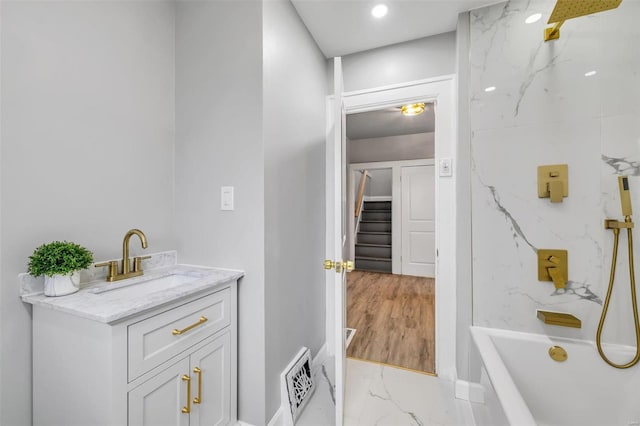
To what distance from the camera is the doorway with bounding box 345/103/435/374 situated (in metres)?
2.94

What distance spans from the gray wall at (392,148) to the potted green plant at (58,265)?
447 cm

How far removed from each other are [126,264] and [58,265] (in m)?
0.32

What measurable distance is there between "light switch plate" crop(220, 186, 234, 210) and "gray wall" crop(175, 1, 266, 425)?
30mm

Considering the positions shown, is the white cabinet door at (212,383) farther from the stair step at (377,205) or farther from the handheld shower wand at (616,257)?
the stair step at (377,205)

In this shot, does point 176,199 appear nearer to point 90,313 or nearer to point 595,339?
point 90,313

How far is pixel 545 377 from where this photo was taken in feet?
4.57

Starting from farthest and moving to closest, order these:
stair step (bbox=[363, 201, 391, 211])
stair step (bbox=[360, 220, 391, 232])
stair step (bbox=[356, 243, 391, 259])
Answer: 1. stair step (bbox=[363, 201, 391, 211])
2. stair step (bbox=[360, 220, 391, 232])
3. stair step (bbox=[356, 243, 391, 259])

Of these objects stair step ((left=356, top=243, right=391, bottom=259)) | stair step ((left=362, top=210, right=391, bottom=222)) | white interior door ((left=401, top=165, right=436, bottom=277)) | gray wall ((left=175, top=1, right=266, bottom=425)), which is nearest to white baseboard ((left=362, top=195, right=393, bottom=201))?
stair step ((left=362, top=210, right=391, bottom=222))

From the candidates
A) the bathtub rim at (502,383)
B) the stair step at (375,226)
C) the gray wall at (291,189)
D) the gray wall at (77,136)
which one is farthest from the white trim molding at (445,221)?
the stair step at (375,226)

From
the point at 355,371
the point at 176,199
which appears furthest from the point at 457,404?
the point at 176,199

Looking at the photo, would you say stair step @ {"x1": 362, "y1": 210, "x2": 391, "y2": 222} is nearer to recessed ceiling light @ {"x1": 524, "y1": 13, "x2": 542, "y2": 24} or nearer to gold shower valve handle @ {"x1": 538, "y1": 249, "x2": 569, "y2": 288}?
gold shower valve handle @ {"x1": 538, "y1": 249, "x2": 569, "y2": 288}

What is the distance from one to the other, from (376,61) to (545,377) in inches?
92.2

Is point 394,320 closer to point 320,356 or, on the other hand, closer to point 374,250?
point 320,356

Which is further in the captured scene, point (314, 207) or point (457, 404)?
point (314, 207)
